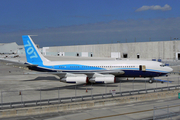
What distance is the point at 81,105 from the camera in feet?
75.3

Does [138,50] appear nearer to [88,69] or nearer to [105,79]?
[88,69]

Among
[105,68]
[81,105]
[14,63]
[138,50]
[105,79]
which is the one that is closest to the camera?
[81,105]

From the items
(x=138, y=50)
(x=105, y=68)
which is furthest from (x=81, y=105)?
(x=138, y=50)

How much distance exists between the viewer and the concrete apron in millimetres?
20439

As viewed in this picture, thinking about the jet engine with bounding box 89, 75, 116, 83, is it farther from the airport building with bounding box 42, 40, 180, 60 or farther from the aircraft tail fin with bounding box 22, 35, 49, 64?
the airport building with bounding box 42, 40, 180, 60

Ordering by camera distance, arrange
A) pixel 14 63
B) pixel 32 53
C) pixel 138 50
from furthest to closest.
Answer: pixel 138 50 < pixel 32 53 < pixel 14 63

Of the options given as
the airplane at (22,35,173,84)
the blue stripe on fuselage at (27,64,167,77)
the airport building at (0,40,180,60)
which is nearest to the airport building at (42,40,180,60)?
the airport building at (0,40,180,60)

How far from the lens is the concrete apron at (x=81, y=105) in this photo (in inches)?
805

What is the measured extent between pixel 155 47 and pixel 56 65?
236 feet

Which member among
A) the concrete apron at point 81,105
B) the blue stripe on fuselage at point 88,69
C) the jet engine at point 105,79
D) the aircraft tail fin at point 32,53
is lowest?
the concrete apron at point 81,105

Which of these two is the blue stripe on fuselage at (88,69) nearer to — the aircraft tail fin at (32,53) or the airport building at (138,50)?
the aircraft tail fin at (32,53)

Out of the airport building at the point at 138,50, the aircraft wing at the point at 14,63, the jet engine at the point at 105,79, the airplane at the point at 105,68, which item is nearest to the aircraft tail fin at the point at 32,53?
the airplane at the point at 105,68

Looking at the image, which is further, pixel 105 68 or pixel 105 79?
pixel 105 68

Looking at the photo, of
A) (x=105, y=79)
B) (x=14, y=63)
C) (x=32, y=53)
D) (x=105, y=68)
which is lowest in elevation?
(x=105, y=79)
